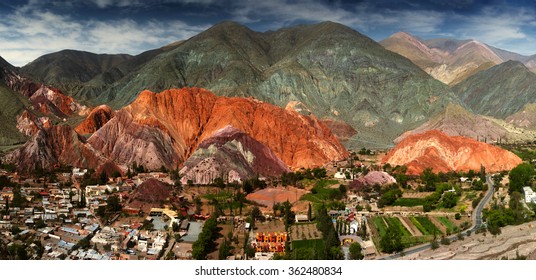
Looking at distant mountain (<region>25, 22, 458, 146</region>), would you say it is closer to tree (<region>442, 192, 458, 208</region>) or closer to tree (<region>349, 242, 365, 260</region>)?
tree (<region>442, 192, 458, 208</region>)

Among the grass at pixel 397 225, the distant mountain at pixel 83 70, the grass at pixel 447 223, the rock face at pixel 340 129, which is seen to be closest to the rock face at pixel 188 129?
the grass at pixel 397 225

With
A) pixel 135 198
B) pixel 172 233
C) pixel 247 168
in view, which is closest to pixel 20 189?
pixel 135 198

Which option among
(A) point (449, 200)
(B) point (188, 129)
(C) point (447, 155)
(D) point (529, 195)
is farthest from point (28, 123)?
(D) point (529, 195)

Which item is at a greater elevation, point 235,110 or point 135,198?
point 235,110

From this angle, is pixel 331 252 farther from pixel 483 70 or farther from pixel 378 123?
pixel 483 70

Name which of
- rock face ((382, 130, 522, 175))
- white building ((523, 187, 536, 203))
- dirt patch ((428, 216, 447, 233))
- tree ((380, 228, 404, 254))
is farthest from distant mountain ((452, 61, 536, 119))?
tree ((380, 228, 404, 254))

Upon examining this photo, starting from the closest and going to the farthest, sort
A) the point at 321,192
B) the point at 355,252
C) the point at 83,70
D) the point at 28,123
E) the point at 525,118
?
the point at 355,252 → the point at 321,192 → the point at 28,123 → the point at 525,118 → the point at 83,70

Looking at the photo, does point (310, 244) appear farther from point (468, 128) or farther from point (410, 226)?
point (468, 128)
